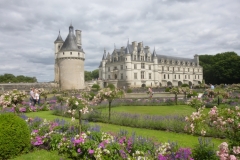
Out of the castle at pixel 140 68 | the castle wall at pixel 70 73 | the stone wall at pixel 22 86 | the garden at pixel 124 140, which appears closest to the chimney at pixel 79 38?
the castle wall at pixel 70 73

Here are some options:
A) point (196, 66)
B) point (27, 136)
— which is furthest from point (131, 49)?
point (27, 136)

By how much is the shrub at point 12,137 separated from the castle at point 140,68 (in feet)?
149

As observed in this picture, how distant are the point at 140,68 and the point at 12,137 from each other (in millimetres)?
50133

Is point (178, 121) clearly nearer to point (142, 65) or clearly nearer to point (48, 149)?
point (48, 149)

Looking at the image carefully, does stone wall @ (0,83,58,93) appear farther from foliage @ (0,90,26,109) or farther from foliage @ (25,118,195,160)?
foliage @ (25,118,195,160)

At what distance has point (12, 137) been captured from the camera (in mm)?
5633

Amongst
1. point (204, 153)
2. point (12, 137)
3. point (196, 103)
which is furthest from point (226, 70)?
point (12, 137)

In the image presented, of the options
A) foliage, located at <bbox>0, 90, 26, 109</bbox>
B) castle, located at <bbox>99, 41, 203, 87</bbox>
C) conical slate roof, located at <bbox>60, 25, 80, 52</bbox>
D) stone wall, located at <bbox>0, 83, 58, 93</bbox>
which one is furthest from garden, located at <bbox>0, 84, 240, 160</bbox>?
castle, located at <bbox>99, 41, 203, 87</bbox>

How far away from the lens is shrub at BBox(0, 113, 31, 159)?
5539mm

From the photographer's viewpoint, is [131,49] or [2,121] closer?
[2,121]

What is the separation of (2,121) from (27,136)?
2.61 feet

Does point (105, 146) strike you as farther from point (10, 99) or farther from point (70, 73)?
point (70, 73)

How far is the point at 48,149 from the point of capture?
6.43 m

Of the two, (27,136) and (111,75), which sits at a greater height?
(111,75)
